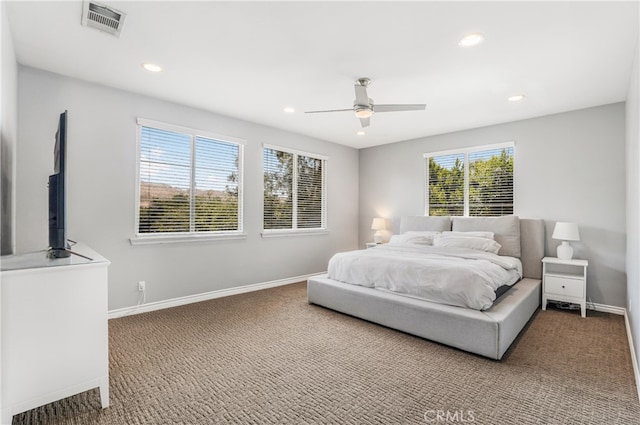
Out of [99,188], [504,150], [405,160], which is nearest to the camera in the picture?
[99,188]

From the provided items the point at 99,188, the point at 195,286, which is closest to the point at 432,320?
the point at 195,286

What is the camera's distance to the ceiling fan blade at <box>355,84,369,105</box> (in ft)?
9.87

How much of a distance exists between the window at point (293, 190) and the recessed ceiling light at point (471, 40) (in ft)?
10.6

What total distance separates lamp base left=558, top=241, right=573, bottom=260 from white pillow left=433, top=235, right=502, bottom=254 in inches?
26.4

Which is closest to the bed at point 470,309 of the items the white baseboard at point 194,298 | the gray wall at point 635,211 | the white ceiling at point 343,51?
the gray wall at point 635,211

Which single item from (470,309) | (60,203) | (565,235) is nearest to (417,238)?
(565,235)

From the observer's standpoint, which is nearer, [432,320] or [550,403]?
[550,403]

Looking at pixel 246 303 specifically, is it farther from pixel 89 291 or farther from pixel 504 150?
pixel 504 150

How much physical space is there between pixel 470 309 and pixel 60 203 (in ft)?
10.7

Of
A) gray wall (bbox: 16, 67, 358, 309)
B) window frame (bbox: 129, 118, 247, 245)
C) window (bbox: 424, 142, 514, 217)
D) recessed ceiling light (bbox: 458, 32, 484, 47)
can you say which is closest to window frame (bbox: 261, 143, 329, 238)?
gray wall (bbox: 16, 67, 358, 309)

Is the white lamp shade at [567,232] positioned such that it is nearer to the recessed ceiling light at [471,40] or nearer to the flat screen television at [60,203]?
the recessed ceiling light at [471,40]

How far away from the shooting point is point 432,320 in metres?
2.87

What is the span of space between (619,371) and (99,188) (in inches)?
A: 200

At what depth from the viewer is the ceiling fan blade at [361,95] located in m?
3.01
